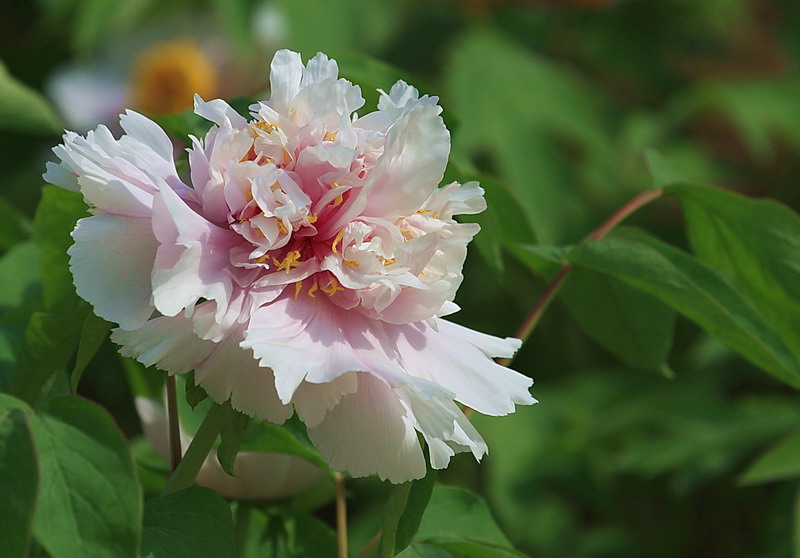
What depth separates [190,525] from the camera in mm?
298

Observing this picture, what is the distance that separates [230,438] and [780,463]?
1.55 ft

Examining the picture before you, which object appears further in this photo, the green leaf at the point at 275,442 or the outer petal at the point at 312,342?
the green leaf at the point at 275,442

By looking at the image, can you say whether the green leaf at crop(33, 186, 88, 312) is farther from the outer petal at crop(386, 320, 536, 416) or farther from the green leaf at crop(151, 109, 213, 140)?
the outer petal at crop(386, 320, 536, 416)

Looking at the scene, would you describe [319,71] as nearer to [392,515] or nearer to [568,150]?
[392,515]

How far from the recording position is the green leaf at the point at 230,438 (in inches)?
11.5

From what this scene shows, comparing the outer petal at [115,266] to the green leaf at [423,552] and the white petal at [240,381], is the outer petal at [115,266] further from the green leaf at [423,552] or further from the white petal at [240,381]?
the green leaf at [423,552]

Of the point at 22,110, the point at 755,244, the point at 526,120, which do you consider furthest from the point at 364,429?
the point at 526,120

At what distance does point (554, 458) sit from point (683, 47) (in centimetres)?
70

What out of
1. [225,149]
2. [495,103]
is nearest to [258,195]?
[225,149]

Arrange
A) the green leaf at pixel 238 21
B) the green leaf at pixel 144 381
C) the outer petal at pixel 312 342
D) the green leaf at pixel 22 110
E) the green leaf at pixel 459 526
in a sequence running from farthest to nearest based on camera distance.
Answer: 1. the green leaf at pixel 238 21
2. the green leaf at pixel 22 110
3. the green leaf at pixel 144 381
4. the green leaf at pixel 459 526
5. the outer petal at pixel 312 342

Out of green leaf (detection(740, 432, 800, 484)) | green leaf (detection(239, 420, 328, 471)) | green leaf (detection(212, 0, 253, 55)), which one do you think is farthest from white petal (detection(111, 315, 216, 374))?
green leaf (detection(212, 0, 253, 55))

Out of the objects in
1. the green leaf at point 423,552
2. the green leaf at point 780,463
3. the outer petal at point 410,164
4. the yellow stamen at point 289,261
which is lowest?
the green leaf at point 780,463

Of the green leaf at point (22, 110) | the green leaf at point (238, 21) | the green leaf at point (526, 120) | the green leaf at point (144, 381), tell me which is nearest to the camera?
the green leaf at point (144, 381)

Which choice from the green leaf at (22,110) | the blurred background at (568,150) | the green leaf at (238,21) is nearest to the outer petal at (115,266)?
the green leaf at (22,110)
